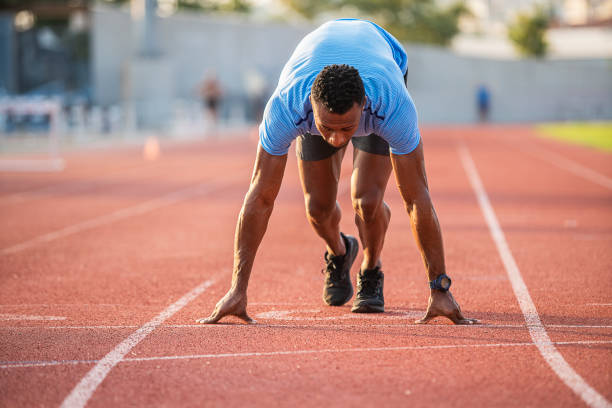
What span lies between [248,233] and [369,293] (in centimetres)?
103

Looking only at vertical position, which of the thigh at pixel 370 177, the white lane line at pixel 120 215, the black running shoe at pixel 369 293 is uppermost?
the thigh at pixel 370 177

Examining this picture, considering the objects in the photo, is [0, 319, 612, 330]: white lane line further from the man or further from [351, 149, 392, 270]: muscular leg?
[351, 149, 392, 270]: muscular leg

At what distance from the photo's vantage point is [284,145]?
14.7 ft

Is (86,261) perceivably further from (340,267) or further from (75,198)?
(75,198)

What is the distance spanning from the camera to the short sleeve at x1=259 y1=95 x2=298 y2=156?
170 inches

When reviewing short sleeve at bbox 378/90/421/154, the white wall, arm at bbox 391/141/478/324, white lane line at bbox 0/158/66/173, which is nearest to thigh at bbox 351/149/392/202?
arm at bbox 391/141/478/324

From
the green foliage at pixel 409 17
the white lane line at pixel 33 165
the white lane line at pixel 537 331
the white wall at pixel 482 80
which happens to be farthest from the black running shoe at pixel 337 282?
the green foliage at pixel 409 17

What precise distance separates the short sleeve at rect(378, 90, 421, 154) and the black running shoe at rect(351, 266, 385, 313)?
1197 mm

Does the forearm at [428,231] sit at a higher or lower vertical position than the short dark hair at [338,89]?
lower

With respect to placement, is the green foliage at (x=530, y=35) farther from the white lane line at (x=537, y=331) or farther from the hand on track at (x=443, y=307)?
the hand on track at (x=443, y=307)

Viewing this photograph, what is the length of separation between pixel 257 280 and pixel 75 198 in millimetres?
6583

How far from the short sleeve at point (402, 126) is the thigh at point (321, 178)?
84 cm

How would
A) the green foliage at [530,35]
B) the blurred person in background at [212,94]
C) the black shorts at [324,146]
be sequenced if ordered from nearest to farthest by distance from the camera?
the black shorts at [324,146]
the blurred person in background at [212,94]
the green foliage at [530,35]

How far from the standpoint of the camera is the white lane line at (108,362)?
3.62 m
